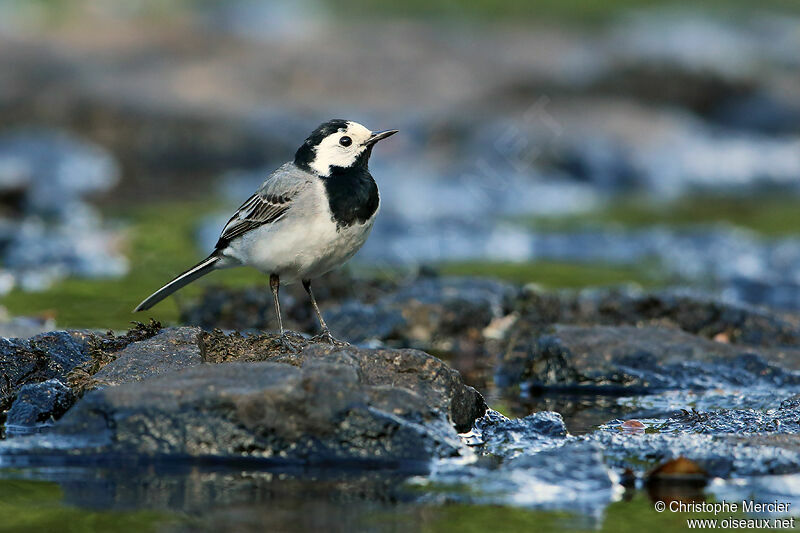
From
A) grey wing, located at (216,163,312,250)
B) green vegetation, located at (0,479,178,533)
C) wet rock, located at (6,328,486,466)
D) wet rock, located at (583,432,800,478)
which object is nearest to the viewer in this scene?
green vegetation, located at (0,479,178,533)

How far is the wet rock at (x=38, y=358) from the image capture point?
19.0ft

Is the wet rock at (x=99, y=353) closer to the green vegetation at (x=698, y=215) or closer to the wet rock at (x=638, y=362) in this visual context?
the wet rock at (x=638, y=362)

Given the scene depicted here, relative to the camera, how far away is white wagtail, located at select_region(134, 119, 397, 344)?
6.18 meters

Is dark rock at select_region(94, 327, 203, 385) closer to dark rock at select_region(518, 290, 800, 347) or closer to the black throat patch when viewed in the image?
the black throat patch

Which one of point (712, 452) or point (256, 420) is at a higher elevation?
point (256, 420)

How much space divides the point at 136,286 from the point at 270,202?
3811 millimetres

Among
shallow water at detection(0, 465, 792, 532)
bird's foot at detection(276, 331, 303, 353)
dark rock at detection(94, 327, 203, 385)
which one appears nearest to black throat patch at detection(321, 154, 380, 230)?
bird's foot at detection(276, 331, 303, 353)

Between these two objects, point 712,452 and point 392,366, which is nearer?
point 712,452

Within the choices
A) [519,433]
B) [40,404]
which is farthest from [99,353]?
[519,433]

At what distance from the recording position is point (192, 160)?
19.5 meters

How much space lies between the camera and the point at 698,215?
15.1 metres

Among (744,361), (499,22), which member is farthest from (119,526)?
(499,22)

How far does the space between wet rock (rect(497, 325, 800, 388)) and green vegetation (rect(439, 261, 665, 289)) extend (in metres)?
3.50

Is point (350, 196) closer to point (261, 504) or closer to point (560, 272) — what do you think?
point (261, 504)
